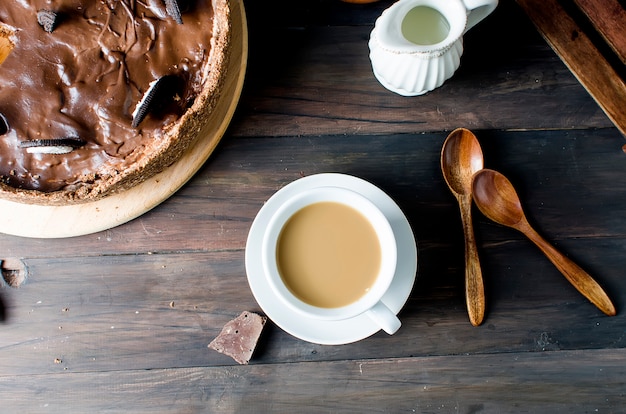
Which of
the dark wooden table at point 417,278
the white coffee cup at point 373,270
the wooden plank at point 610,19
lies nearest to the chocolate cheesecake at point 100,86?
the dark wooden table at point 417,278

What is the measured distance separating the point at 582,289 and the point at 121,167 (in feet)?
4.52

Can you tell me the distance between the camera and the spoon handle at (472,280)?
1.69 meters

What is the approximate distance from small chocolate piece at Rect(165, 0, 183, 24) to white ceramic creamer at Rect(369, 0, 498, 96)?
52cm

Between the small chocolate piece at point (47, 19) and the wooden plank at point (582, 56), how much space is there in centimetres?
135

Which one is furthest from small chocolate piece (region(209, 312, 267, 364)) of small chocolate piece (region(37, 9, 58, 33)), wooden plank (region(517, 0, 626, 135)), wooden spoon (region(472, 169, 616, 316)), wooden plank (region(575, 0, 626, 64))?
wooden plank (region(575, 0, 626, 64))

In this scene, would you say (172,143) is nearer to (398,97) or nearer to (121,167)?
(121,167)

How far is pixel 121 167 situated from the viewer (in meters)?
1.53

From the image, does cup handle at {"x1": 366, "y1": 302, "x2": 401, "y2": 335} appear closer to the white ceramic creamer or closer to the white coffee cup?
the white coffee cup

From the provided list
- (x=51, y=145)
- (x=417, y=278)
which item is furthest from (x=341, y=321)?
(x=51, y=145)

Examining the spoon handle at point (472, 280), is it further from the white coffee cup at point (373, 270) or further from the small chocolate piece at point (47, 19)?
the small chocolate piece at point (47, 19)

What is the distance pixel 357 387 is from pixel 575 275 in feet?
2.40

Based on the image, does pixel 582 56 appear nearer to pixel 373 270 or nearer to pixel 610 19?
pixel 610 19

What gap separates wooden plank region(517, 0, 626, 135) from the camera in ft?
5.73

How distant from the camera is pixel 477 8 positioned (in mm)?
1493
